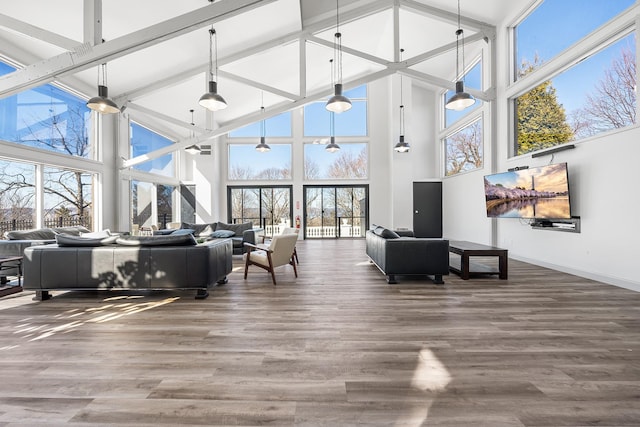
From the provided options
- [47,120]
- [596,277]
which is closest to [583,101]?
[596,277]

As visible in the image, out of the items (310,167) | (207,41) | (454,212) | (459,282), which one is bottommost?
(459,282)

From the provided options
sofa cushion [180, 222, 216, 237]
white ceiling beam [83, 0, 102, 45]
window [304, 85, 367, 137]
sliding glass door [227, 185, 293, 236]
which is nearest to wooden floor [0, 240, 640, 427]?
white ceiling beam [83, 0, 102, 45]

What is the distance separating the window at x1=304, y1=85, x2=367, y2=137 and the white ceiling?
161cm

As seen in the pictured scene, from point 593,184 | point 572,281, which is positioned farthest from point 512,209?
point 572,281

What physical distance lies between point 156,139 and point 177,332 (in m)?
8.49

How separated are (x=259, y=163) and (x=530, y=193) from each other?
8683 mm

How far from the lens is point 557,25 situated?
517cm

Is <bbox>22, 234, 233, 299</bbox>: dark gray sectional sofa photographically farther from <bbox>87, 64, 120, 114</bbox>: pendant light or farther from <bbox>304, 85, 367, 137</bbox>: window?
<bbox>304, 85, 367, 137</bbox>: window

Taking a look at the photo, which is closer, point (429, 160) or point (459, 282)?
point (459, 282)

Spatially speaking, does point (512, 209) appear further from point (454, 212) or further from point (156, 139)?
point (156, 139)

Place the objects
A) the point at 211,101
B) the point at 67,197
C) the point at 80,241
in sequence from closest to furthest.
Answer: the point at 80,241, the point at 211,101, the point at 67,197

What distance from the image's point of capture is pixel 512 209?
570 cm

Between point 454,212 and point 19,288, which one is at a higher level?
point 454,212

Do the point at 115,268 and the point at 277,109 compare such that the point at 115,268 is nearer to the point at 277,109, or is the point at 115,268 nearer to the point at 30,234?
the point at 30,234
